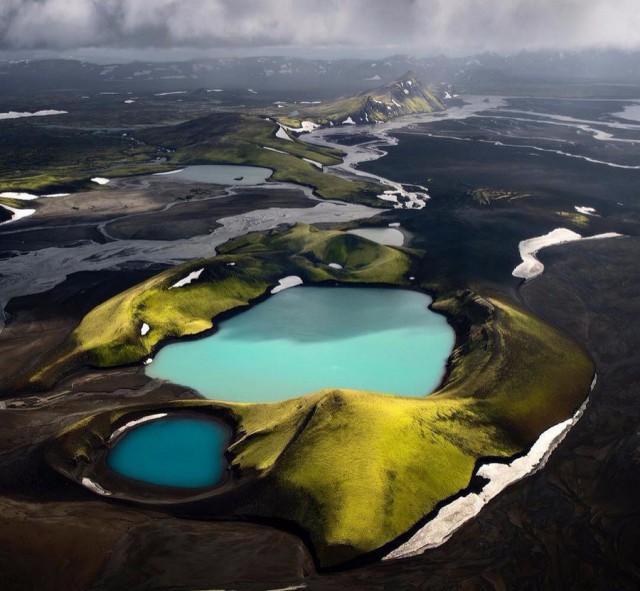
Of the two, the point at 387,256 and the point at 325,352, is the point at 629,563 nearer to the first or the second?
the point at 325,352

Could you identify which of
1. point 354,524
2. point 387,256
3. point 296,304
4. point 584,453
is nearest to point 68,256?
point 296,304

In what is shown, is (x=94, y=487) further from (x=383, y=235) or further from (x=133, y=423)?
(x=383, y=235)

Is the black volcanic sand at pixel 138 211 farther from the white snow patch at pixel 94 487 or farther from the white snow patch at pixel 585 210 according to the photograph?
the white snow patch at pixel 94 487

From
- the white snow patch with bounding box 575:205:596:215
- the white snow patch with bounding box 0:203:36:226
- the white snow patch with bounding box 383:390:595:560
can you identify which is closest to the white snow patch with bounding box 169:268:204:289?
the white snow patch with bounding box 383:390:595:560

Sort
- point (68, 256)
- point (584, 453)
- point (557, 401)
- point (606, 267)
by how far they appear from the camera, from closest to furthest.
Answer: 1. point (584, 453)
2. point (557, 401)
3. point (606, 267)
4. point (68, 256)

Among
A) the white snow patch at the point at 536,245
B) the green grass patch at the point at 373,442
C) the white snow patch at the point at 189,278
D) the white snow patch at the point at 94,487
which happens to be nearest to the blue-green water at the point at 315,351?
the green grass patch at the point at 373,442

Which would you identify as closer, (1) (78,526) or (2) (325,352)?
(1) (78,526)

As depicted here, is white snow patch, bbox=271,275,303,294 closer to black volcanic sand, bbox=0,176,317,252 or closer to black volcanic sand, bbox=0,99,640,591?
black volcanic sand, bbox=0,99,640,591

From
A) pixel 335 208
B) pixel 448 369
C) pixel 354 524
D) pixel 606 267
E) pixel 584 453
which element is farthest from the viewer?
pixel 335 208
